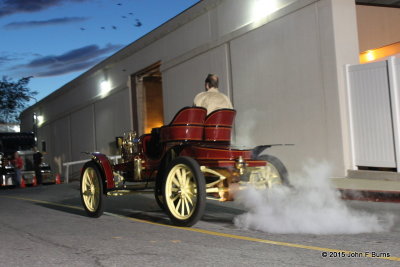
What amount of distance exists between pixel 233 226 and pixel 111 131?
21.3m

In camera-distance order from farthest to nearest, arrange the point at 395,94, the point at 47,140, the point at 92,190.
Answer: the point at 47,140
the point at 395,94
the point at 92,190

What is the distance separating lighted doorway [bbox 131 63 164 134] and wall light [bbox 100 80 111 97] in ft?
10.3

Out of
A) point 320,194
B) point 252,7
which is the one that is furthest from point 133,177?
point 252,7

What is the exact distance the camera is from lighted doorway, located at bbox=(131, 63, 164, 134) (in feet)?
80.1

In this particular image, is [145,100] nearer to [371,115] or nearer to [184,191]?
[371,115]

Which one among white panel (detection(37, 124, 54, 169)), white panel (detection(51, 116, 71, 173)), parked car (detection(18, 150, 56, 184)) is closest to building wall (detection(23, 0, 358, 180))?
parked car (detection(18, 150, 56, 184))

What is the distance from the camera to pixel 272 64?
1436cm

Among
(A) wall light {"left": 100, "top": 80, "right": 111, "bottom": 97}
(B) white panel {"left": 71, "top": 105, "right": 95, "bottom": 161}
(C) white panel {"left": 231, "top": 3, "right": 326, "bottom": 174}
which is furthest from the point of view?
(B) white panel {"left": 71, "top": 105, "right": 95, "bottom": 161}

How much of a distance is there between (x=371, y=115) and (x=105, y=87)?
19.3 m

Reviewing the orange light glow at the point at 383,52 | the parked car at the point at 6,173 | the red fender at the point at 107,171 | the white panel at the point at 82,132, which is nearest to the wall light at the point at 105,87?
the white panel at the point at 82,132

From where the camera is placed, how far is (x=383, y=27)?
1686 cm

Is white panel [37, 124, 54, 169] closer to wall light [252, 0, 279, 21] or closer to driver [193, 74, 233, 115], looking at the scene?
wall light [252, 0, 279, 21]

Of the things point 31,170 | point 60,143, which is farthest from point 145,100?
point 60,143

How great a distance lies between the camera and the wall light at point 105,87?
27766 mm
